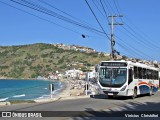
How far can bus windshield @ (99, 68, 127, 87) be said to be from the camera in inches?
1212

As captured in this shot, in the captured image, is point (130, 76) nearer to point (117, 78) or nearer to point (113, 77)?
point (117, 78)

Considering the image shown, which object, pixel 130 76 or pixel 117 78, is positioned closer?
pixel 117 78

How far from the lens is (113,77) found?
30953 mm

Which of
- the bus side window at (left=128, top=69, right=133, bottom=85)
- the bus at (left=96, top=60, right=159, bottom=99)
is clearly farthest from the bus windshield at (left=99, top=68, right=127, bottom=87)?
the bus side window at (left=128, top=69, right=133, bottom=85)

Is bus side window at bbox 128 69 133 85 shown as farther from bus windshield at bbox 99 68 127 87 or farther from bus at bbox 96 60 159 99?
bus windshield at bbox 99 68 127 87

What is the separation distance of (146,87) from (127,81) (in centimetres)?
664

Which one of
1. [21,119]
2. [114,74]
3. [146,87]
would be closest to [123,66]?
[114,74]

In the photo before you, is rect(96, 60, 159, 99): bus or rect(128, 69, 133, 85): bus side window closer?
rect(96, 60, 159, 99): bus

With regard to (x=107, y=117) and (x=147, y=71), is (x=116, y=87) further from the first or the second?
(x=107, y=117)

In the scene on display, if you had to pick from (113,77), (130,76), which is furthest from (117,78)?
(130,76)

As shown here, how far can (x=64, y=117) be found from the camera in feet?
55.5

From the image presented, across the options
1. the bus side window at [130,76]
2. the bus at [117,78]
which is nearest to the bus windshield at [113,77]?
the bus at [117,78]

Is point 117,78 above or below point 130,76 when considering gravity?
below

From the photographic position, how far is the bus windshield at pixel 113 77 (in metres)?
30.8
